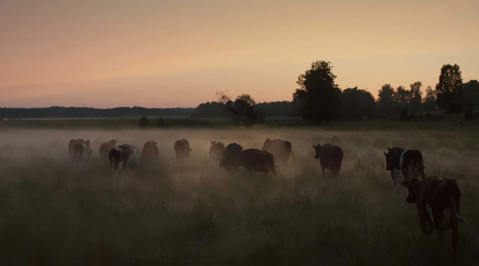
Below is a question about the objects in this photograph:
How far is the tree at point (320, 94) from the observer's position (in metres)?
68.4

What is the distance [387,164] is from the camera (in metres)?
15.7

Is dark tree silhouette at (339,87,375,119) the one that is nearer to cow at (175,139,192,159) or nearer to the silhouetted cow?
cow at (175,139,192,159)

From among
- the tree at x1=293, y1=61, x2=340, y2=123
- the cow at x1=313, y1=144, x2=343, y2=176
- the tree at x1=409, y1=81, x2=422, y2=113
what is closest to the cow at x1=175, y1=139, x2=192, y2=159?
the cow at x1=313, y1=144, x2=343, y2=176

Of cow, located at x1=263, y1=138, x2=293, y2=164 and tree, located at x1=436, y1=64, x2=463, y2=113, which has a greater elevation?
tree, located at x1=436, y1=64, x2=463, y2=113

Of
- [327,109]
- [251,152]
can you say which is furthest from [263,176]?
[327,109]

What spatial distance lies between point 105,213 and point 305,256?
16.9 ft

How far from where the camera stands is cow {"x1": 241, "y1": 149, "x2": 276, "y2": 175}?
57.6ft

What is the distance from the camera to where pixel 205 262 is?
25.8 ft

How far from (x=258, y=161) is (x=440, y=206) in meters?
10.1

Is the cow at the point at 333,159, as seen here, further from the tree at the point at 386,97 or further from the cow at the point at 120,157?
the tree at the point at 386,97

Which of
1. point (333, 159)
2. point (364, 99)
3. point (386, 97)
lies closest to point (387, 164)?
point (333, 159)

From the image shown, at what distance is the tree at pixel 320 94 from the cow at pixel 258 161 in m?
51.7

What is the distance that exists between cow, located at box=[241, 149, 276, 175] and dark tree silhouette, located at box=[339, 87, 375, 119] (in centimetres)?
7628

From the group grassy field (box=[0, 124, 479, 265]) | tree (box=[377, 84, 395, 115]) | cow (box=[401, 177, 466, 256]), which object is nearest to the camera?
cow (box=[401, 177, 466, 256])
